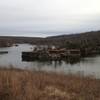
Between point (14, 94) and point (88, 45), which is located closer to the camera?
point (14, 94)

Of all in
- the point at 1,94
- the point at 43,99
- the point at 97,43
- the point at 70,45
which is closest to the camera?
the point at 1,94

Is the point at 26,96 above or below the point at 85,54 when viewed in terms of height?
above

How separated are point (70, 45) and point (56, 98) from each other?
263ft

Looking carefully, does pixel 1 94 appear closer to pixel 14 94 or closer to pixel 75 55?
pixel 14 94

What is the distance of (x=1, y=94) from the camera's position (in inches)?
218

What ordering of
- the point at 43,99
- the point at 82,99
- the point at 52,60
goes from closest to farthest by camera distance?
the point at 43,99 < the point at 82,99 < the point at 52,60

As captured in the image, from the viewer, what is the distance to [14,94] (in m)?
5.82

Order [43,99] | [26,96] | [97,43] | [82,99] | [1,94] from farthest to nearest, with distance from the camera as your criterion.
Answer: [97,43], [82,99], [43,99], [26,96], [1,94]

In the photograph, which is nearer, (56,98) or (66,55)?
(56,98)

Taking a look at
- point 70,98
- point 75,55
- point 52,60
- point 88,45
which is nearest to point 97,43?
point 88,45

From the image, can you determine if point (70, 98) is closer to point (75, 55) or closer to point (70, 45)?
point (75, 55)

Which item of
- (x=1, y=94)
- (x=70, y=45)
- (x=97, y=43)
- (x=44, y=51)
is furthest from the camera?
(x=97, y=43)

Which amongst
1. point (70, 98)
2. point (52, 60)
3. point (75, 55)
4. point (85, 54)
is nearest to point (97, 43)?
point (85, 54)

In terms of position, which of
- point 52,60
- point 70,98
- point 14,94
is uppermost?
point 14,94
